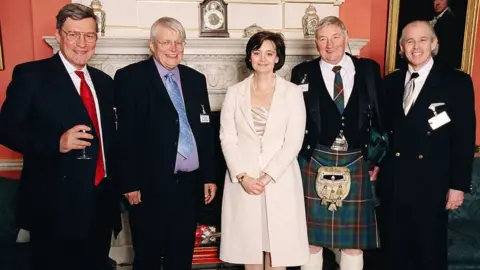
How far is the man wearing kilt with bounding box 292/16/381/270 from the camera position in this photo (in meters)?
2.91

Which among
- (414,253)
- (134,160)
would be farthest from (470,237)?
(134,160)

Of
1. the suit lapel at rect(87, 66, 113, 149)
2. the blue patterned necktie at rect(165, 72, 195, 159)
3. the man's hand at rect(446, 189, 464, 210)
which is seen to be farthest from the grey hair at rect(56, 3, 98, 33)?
the man's hand at rect(446, 189, 464, 210)

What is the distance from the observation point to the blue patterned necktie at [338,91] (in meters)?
2.92

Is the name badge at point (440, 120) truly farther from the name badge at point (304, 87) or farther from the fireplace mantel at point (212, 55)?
the fireplace mantel at point (212, 55)

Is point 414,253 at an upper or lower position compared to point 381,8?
lower

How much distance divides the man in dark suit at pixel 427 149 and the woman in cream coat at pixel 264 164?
2.04 feet

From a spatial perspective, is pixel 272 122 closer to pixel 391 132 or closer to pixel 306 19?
pixel 391 132

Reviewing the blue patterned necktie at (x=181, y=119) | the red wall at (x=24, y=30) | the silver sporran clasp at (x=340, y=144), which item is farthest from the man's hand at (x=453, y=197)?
the red wall at (x=24, y=30)

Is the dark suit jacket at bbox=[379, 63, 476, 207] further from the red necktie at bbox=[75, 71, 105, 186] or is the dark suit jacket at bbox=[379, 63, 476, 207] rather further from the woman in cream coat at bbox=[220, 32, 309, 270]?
the red necktie at bbox=[75, 71, 105, 186]

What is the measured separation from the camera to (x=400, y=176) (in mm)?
2902

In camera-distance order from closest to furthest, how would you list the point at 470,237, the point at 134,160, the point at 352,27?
1. the point at 134,160
2. the point at 470,237
3. the point at 352,27

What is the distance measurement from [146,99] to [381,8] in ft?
9.13

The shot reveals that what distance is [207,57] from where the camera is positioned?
4.02 m

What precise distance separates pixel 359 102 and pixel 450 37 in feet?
6.29
